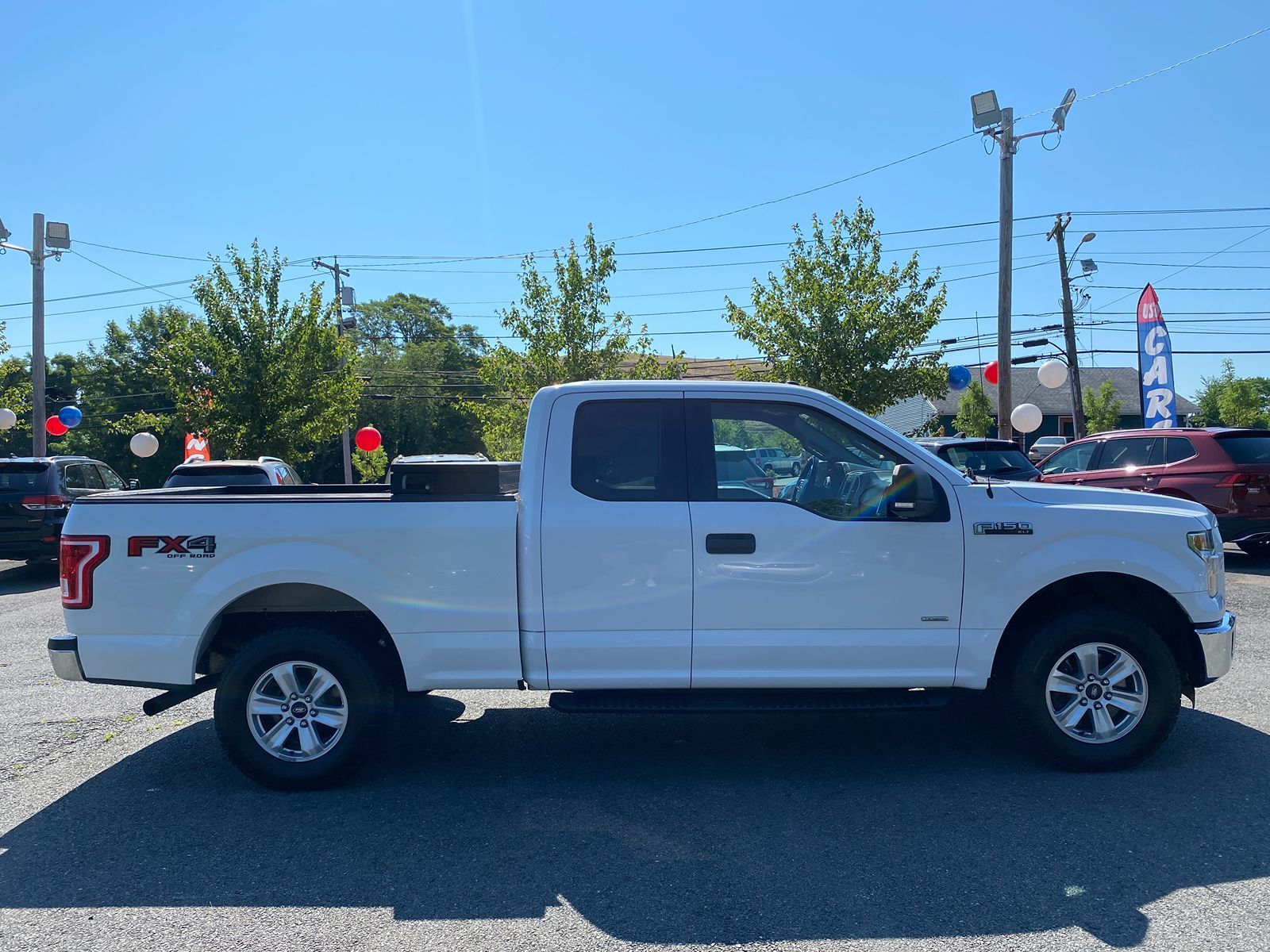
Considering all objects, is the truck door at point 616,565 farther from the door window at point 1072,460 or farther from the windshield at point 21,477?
the windshield at point 21,477

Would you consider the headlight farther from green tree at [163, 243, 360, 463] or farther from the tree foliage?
the tree foliage

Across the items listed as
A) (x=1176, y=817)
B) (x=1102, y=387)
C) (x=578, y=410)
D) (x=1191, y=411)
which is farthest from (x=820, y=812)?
(x=1191, y=411)

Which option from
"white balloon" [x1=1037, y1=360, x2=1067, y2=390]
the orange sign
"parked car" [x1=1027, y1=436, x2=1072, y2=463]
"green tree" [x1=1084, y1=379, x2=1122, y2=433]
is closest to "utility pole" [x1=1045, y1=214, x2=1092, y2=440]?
"parked car" [x1=1027, y1=436, x2=1072, y2=463]

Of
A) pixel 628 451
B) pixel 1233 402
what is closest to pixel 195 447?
pixel 628 451

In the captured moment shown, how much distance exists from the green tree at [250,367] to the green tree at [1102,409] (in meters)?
42.6

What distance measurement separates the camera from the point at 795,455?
4.88m

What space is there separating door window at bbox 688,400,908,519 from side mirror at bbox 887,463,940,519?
0.07m

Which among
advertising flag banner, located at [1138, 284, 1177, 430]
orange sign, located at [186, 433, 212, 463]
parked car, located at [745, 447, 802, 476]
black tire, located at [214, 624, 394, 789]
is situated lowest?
black tire, located at [214, 624, 394, 789]

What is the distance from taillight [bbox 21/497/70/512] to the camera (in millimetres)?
13000

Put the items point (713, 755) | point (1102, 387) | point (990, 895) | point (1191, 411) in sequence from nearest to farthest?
1. point (990, 895)
2. point (713, 755)
3. point (1102, 387)
4. point (1191, 411)

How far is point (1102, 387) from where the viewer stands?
5231 centimetres

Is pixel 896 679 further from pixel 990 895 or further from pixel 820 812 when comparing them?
pixel 990 895

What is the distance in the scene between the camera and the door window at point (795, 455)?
4.73 m

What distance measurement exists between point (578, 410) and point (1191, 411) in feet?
210
